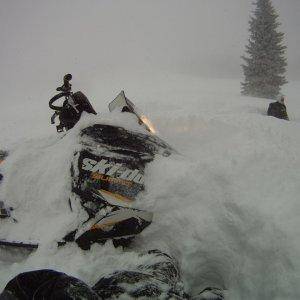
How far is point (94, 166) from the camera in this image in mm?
3412

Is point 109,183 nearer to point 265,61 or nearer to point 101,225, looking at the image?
point 101,225

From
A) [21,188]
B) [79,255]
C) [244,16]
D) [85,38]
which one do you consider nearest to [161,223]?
[79,255]

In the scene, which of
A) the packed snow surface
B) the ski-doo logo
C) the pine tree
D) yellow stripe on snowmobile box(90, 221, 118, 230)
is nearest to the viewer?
the packed snow surface

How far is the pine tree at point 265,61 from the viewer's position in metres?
25.6

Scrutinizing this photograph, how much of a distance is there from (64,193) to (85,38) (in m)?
111

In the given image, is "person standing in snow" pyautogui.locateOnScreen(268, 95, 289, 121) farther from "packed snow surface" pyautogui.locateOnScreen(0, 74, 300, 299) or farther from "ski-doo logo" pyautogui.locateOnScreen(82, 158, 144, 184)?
"ski-doo logo" pyautogui.locateOnScreen(82, 158, 144, 184)

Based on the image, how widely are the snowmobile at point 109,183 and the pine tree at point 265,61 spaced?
2313 cm

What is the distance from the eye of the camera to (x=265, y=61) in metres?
26.1

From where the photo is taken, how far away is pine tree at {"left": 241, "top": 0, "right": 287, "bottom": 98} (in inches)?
1008

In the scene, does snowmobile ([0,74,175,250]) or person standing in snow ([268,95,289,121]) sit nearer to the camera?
snowmobile ([0,74,175,250])

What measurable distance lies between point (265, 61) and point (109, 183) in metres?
26.0

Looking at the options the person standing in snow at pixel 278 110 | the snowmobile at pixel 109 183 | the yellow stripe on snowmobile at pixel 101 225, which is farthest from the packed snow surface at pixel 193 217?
the person standing in snow at pixel 278 110

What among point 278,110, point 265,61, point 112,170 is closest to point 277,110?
point 278,110

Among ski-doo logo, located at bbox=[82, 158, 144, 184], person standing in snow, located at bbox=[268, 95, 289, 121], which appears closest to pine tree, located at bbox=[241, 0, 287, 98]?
person standing in snow, located at bbox=[268, 95, 289, 121]
